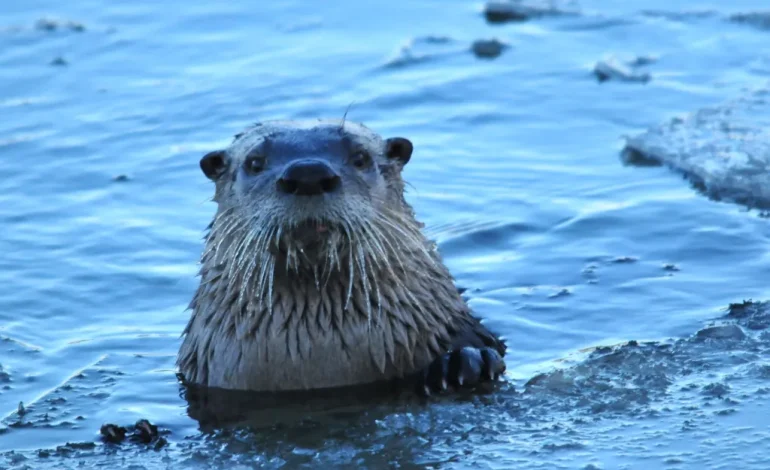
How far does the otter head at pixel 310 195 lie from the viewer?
5086mm

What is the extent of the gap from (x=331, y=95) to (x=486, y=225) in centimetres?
210

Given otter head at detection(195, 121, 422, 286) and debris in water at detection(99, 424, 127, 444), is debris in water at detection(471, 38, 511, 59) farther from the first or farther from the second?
debris in water at detection(99, 424, 127, 444)

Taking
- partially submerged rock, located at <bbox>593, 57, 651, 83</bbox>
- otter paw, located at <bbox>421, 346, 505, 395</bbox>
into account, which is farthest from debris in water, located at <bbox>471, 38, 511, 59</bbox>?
otter paw, located at <bbox>421, 346, 505, 395</bbox>

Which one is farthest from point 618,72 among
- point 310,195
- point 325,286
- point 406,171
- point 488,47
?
point 310,195

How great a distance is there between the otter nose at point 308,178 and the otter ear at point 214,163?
2.23 feet

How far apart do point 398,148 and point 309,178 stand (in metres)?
0.81

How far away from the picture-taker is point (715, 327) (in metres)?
Answer: 5.99

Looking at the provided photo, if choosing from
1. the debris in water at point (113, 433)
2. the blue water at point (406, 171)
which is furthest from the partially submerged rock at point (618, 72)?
the debris in water at point (113, 433)

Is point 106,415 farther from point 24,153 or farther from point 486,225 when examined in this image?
point 24,153

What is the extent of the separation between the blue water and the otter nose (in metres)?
0.85

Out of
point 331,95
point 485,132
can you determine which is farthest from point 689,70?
point 331,95

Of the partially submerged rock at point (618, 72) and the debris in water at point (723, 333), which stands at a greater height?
the partially submerged rock at point (618, 72)

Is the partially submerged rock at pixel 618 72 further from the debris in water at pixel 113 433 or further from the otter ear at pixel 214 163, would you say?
the debris in water at pixel 113 433

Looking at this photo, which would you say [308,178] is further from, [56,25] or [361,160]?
[56,25]
